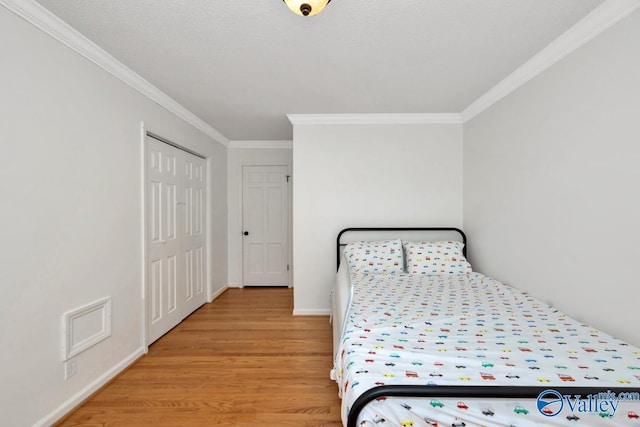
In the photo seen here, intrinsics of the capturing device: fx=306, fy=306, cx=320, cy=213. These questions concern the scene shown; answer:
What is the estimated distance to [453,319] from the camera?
1667 mm

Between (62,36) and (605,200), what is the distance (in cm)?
311

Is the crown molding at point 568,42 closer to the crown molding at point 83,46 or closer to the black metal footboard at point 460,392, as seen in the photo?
the black metal footboard at point 460,392

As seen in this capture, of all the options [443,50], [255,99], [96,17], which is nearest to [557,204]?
[443,50]

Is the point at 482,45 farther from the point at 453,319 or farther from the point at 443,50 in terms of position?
the point at 453,319

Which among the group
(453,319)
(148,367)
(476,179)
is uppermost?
(476,179)

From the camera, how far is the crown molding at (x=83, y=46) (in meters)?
1.52

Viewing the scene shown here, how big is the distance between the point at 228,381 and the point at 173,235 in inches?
62.4

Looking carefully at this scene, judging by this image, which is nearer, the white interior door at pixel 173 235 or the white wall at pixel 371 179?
the white interior door at pixel 173 235

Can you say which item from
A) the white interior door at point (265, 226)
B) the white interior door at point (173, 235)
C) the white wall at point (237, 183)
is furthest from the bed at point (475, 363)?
the white wall at point (237, 183)

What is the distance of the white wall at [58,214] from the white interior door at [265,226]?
229 cm

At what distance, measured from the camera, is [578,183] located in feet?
5.88

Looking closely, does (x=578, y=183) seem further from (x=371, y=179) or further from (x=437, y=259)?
(x=371, y=179)

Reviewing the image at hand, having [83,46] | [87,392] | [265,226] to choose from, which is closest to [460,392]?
[87,392]

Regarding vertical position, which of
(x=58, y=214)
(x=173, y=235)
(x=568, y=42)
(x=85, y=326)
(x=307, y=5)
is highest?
(x=568, y=42)
